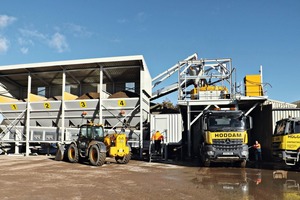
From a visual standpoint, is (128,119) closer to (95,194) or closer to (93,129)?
(93,129)

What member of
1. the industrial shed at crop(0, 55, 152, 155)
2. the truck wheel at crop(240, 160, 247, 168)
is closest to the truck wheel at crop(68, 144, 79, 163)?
the industrial shed at crop(0, 55, 152, 155)

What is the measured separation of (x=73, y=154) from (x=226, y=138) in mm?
7974

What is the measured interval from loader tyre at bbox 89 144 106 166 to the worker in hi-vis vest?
455 cm

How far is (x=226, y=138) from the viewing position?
12.7 metres

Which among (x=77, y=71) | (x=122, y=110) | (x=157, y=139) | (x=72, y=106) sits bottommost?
(x=157, y=139)

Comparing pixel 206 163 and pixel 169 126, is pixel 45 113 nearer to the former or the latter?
pixel 169 126

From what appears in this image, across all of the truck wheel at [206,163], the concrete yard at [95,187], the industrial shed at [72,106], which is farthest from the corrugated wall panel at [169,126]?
the concrete yard at [95,187]

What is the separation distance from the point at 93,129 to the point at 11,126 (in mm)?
9591

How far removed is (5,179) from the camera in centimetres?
968

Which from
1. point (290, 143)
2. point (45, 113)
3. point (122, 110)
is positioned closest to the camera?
point (290, 143)

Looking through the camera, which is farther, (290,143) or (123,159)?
(123,159)

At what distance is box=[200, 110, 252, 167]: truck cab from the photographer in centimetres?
1262

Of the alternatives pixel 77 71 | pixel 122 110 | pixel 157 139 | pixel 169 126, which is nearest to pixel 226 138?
pixel 157 139

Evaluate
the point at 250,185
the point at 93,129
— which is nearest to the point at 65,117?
the point at 93,129
